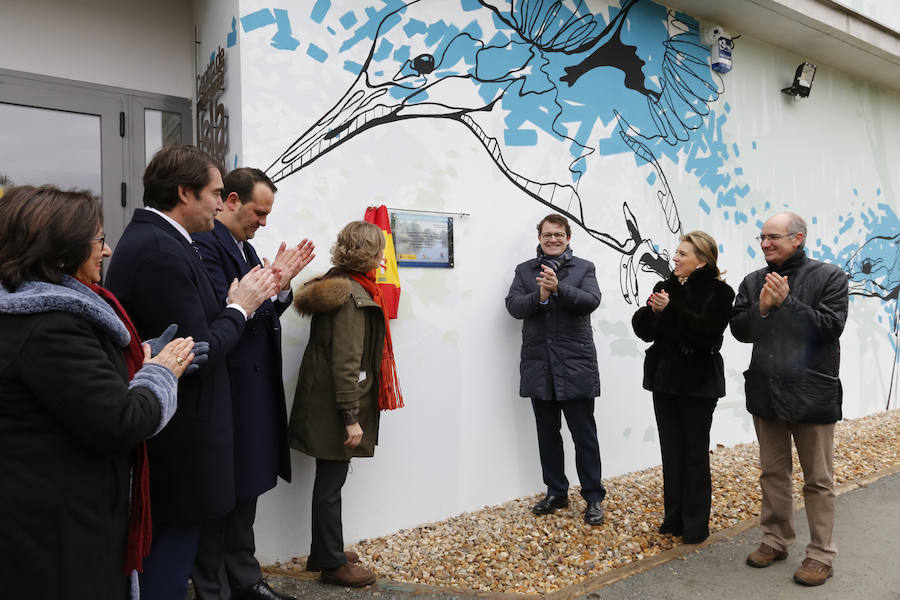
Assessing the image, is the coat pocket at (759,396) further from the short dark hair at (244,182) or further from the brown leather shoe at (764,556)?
the short dark hair at (244,182)

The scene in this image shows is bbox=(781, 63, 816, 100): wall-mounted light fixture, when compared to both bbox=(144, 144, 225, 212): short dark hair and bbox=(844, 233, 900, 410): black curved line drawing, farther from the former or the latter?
bbox=(144, 144, 225, 212): short dark hair

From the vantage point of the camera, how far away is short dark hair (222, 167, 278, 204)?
2.82 meters

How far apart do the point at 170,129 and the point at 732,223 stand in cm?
512

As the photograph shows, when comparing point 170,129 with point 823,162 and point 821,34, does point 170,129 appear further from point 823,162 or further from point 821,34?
point 823,162

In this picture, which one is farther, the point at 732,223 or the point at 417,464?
the point at 732,223

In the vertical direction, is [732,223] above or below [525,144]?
below

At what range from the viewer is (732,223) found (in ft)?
19.7

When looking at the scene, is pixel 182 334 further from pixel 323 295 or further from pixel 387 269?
pixel 387 269

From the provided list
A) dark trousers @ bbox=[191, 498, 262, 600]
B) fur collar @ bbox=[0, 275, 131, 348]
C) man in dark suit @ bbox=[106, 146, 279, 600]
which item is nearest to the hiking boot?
dark trousers @ bbox=[191, 498, 262, 600]

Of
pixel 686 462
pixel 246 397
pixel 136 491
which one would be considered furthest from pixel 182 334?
pixel 686 462

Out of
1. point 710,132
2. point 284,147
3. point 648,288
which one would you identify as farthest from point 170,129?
point 710,132

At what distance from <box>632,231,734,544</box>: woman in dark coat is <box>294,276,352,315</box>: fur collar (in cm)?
186

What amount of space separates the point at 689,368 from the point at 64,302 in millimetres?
3182

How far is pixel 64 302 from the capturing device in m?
1.48
